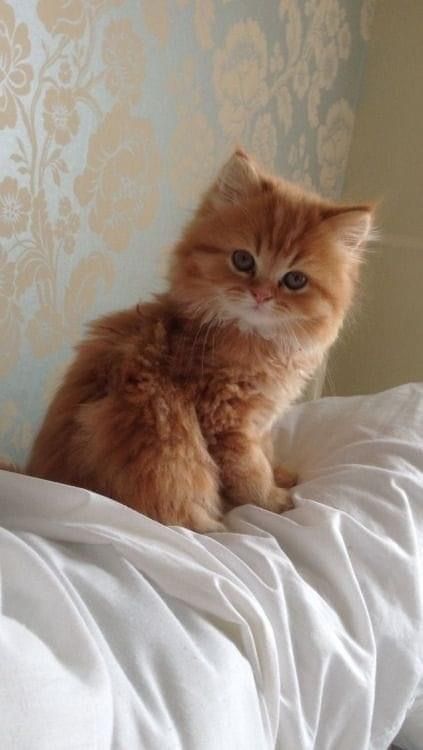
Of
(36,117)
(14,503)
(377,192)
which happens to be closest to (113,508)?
(14,503)

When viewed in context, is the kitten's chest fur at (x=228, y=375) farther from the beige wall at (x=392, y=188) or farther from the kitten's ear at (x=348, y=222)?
the beige wall at (x=392, y=188)

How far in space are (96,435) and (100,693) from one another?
1.37ft

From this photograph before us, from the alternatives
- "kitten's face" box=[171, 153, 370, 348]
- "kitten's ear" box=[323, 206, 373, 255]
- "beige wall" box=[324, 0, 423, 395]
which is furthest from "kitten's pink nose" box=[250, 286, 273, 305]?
"beige wall" box=[324, 0, 423, 395]

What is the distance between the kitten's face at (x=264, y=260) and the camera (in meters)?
1.04

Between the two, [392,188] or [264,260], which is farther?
[392,188]

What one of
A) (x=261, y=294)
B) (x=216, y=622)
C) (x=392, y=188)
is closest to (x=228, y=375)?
(x=261, y=294)

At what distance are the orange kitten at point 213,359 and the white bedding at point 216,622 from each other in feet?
0.33

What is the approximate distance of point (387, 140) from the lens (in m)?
1.97

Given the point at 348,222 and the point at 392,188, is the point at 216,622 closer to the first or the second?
the point at 348,222

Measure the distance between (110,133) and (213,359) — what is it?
26.7 inches

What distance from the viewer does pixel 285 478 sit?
3.86ft

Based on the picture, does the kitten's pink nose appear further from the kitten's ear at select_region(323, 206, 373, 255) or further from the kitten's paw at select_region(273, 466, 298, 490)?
the kitten's paw at select_region(273, 466, 298, 490)

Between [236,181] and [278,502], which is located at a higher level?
[236,181]

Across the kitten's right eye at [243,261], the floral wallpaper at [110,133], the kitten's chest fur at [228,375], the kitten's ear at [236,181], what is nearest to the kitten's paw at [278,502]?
the kitten's chest fur at [228,375]
